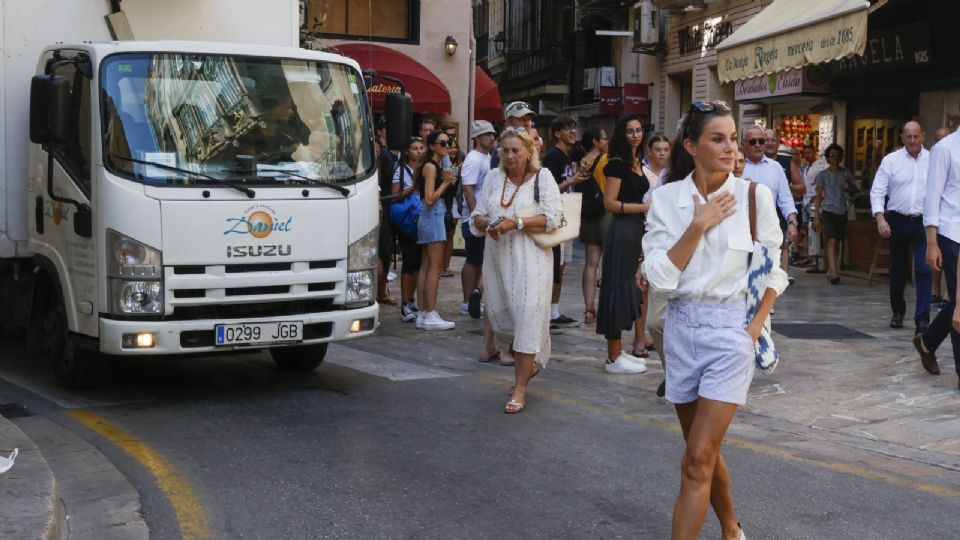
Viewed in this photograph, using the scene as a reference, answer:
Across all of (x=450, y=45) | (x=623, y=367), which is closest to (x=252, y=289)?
(x=623, y=367)

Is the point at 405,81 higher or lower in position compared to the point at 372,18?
lower

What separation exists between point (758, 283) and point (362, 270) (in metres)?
4.09

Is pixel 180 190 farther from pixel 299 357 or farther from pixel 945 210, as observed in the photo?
pixel 945 210

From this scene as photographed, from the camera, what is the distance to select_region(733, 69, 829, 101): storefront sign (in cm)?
1919

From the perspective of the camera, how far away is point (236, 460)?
639 centimetres

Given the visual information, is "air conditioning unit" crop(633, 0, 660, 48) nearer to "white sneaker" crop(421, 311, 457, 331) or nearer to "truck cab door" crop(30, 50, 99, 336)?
"white sneaker" crop(421, 311, 457, 331)

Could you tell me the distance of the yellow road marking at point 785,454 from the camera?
598cm

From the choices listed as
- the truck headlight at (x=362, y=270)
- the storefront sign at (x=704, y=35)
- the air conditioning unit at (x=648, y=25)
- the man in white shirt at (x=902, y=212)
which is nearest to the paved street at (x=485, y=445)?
the truck headlight at (x=362, y=270)

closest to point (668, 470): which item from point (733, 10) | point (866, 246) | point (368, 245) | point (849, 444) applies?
point (849, 444)

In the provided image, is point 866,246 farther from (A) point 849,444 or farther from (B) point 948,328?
(A) point 849,444

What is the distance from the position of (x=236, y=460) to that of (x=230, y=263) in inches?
58.7

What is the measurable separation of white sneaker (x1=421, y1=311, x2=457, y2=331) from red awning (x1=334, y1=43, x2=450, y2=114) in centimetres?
1224

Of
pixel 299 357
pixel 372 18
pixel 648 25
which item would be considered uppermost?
pixel 648 25

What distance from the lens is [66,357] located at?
8156 mm
